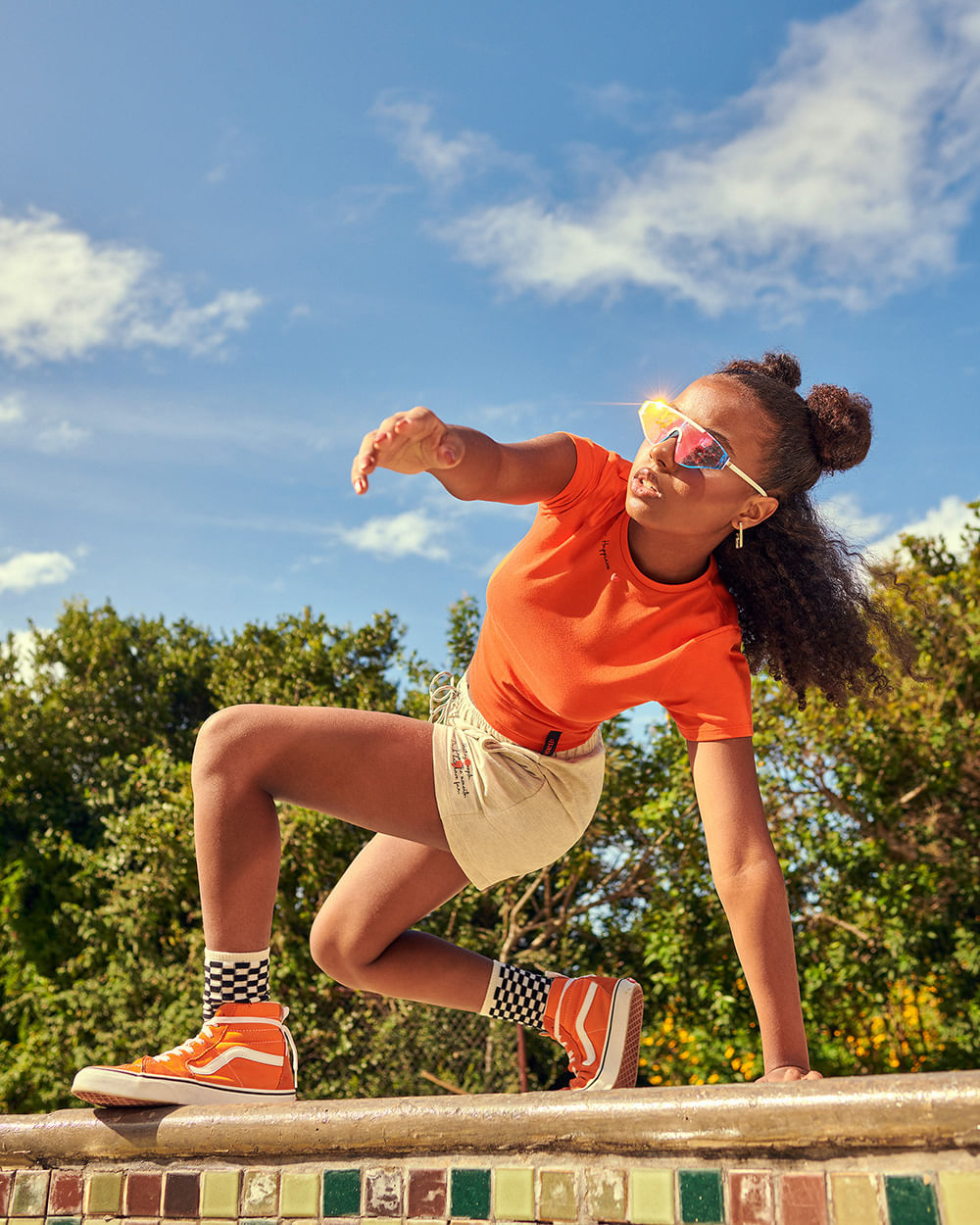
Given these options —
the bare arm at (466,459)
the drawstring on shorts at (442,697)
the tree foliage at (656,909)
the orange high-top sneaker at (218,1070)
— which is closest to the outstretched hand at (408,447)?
the bare arm at (466,459)

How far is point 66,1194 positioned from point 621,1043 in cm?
119

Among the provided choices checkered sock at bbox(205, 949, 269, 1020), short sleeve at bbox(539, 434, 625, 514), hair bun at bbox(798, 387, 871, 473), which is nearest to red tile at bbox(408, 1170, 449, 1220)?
checkered sock at bbox(205, 949, 269, 1020)

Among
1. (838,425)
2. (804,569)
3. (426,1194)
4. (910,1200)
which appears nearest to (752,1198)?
(910,1200)

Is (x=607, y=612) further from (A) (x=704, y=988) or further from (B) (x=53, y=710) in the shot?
(B) (x=53, y=710)

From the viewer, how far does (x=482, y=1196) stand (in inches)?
66.4

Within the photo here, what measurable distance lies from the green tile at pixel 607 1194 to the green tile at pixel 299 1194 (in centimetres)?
50

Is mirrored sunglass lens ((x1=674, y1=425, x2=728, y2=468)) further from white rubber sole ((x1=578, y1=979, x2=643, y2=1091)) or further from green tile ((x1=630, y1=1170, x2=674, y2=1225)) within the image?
green tile ((x1=630, y1=1170, x2=674, y2=1225))

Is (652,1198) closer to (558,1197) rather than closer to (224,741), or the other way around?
(558,1197)

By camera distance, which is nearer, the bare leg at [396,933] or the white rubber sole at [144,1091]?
the white rubber sole at [144,1091]

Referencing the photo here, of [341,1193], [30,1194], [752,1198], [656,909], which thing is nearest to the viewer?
[752,1198]

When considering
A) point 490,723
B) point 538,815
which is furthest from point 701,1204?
point 490,723

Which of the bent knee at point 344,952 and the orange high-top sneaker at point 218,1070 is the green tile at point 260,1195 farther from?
Answer: the bent knee at point 344,952

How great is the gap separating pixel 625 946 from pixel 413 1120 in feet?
23.0

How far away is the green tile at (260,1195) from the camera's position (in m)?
1.82
